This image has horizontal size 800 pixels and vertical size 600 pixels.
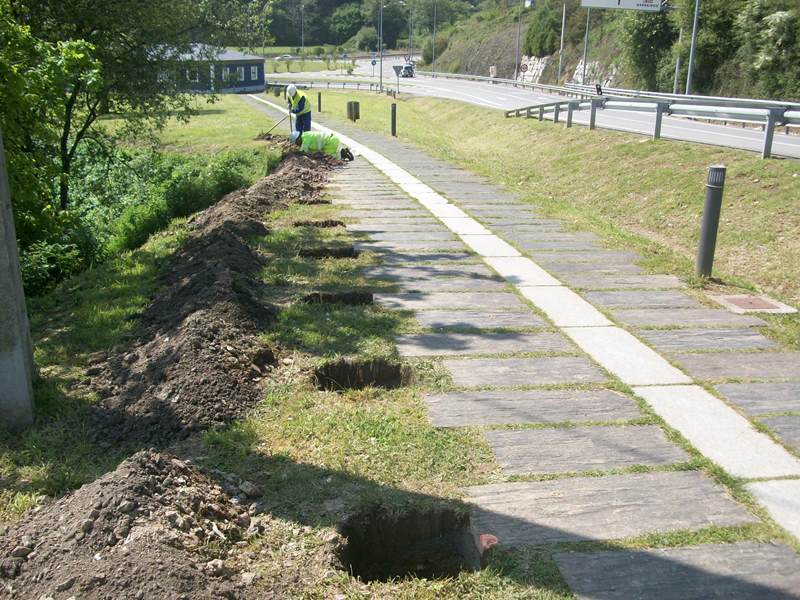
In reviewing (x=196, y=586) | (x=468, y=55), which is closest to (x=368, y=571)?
(x=196, y=586)

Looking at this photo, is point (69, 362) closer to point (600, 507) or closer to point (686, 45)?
point (600, 507)

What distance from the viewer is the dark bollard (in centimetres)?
811

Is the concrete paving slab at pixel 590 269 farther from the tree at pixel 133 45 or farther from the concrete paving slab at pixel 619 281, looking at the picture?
the tree at pixel 133 45

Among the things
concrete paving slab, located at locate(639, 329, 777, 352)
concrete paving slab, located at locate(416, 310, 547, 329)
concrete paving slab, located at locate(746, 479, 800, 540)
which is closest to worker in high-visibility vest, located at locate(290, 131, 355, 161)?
concrete paving slab, located at locate(416, 310, 547, 329)

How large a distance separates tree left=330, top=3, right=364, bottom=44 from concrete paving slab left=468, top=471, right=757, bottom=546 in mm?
159920

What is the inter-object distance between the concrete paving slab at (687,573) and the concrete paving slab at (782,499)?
225mm

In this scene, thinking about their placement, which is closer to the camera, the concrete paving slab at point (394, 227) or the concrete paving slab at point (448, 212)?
the concrete paving slab at point (394, 227)

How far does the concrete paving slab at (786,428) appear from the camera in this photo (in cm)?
479

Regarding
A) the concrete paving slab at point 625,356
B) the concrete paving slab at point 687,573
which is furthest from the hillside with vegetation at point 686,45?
the concrete paving slab at point 687,573

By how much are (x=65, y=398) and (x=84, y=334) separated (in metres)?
1.56

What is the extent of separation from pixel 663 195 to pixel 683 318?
701 cm

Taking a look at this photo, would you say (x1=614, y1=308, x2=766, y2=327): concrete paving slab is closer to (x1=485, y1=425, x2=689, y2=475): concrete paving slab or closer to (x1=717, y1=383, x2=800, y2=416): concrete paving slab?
(x1=717, y1=383, x2=800, y2=416): concrete paving slab

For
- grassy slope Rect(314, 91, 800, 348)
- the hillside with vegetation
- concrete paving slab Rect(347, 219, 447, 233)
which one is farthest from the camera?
the hillside with vegetation

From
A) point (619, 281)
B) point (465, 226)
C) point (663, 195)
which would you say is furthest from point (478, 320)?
point (663, 195)
